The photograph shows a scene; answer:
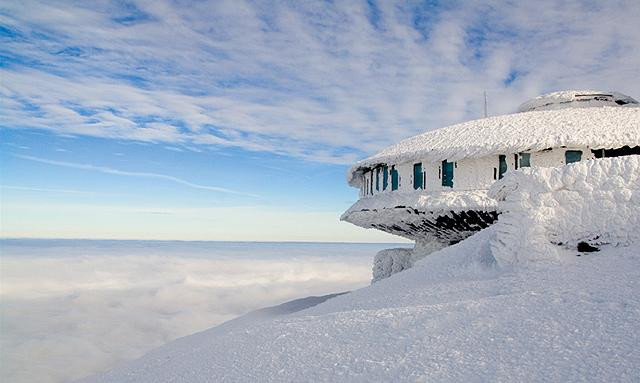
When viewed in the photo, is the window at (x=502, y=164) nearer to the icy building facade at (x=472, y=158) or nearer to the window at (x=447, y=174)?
the icy building facade at (x=472, y=158)

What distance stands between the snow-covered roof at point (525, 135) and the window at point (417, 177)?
42cm

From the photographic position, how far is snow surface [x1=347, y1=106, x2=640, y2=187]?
1466cm

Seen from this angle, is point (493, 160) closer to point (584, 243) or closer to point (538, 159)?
point (538, 159)

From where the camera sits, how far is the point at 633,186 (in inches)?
265

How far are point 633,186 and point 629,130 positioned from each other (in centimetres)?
976

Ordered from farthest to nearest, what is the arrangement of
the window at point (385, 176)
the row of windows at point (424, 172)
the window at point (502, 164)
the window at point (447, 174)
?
the window at point (385, 176)
the window at point (447, 174)
the window at point (502, 164)
the row of windows at point (424, 172)

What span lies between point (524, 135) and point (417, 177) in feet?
11.7

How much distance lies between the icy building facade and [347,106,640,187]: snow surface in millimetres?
27

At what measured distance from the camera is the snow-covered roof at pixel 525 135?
48.1 feet

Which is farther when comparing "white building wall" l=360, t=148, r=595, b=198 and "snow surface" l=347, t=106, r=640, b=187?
"white building wall" l=360, t=148, r=595, b=198

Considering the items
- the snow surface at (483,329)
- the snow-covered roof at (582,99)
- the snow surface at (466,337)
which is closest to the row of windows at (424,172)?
the snow-covered roof at (582,99)

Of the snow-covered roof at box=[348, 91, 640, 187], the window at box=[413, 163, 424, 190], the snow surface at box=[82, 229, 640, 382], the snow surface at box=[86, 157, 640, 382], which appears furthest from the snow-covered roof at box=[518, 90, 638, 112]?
the snow surface at box=[82, 229, 640, 382]

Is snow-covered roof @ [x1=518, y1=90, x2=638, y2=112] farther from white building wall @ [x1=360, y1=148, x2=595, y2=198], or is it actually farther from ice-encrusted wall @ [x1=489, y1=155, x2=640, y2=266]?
ice-encrusted wall @ [x1=489, y1=155, x2=640, y2=266]

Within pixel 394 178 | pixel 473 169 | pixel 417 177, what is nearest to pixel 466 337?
pixel 473 169
